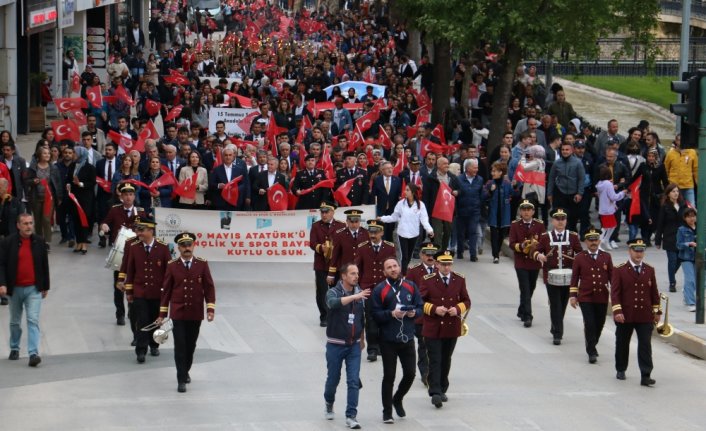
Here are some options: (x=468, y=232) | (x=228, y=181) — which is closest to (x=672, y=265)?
(x=468, y=232)

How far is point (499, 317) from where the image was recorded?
69.4ft

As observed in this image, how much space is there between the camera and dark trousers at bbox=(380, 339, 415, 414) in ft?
50.2

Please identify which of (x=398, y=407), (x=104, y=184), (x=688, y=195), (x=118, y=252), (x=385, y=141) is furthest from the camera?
(x=385, y=141)

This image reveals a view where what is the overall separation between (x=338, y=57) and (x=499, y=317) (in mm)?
26208

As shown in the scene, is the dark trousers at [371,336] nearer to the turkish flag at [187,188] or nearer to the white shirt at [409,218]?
the white shirt at [409,218]

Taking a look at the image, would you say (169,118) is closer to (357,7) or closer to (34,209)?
(34,209)

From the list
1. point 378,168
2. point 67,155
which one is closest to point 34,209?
point 67,155

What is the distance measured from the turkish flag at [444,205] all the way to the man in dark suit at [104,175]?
5.04 metres

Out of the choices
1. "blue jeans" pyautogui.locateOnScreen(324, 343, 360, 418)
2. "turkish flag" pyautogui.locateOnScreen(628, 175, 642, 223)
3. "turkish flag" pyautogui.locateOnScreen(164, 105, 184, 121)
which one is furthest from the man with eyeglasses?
"turkish flag" pyautogui.locateOnScreen(164, 105, 184, 121)

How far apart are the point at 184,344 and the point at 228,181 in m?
8.31

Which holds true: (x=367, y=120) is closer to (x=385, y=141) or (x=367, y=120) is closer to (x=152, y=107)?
(x=385, y=141)

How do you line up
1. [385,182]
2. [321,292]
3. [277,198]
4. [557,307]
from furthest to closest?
[277,198] → [385,182] → [321,292] → [557,307]

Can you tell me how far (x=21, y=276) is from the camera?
58.5ft

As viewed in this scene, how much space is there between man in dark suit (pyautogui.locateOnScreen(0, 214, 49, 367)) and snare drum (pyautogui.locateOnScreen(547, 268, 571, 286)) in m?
6.04
